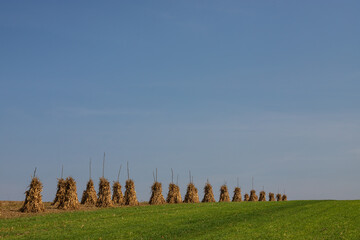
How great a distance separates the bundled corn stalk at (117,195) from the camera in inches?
2148

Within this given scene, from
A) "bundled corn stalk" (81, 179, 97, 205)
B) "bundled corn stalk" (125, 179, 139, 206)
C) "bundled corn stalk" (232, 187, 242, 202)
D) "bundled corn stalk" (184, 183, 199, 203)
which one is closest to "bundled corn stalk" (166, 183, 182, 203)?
"bundled corn stalk" (184, 183, 199, 203)

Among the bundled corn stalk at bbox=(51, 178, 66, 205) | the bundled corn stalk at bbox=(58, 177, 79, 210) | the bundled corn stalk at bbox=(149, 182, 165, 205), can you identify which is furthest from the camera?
the bundled corn stalk at bbox=(149, 182, 165, 205)

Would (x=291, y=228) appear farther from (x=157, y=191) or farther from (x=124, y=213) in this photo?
(x=157, y=191)

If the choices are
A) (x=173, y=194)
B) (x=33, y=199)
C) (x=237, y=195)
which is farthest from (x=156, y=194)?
(x=237, y=195)

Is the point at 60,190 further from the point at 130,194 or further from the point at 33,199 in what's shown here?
the point at 130,194

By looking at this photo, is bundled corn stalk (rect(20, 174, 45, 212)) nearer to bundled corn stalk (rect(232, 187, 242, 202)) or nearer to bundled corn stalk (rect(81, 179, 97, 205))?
bundled corn stalk (rect(81, 179, 97, 205))

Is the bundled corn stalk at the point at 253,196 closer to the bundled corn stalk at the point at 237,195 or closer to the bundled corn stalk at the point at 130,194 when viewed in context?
the bundled corn stalk at the point at 237,195

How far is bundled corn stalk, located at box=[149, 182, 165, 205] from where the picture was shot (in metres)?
56.6

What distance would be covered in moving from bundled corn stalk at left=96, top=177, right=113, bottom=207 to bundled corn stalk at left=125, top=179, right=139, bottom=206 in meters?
3.71

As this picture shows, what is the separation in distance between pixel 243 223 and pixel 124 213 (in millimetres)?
12913

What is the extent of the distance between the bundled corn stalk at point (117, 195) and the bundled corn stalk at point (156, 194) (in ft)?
14.5

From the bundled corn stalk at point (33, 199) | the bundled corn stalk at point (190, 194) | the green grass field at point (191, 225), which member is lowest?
the green grass field at point (191, 225)

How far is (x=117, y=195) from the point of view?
54.7 m

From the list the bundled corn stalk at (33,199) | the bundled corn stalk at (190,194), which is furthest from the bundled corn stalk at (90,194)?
the bundled corn stalk at (190,194)
